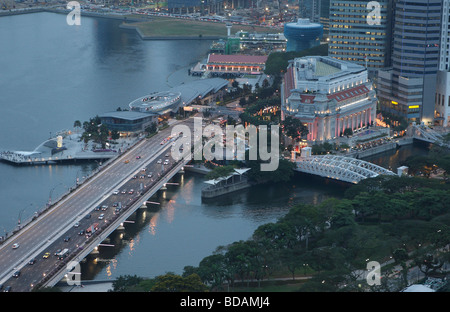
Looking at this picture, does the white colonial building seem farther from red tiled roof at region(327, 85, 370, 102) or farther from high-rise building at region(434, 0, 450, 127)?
high-rise building at region(434, 0, 450, 127)

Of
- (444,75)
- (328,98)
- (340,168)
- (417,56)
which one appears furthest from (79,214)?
(444,75)

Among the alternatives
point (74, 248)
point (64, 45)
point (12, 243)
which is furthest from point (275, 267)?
point (64, 45)

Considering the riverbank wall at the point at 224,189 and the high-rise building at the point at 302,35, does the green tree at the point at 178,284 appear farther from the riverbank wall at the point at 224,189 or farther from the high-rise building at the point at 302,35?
the high-rise building at the point at 302,35

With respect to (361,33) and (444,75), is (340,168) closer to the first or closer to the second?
(444,75)
